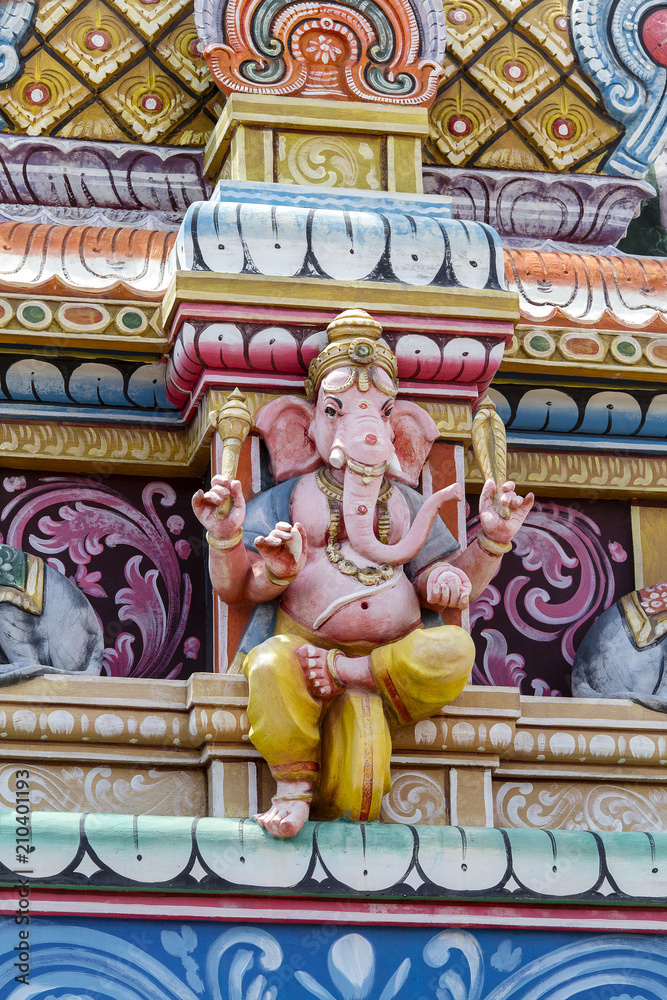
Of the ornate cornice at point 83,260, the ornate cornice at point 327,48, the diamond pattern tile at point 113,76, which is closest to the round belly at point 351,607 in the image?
the ornate cornice at point 83,260

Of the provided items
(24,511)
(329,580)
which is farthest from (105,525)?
(329,580)

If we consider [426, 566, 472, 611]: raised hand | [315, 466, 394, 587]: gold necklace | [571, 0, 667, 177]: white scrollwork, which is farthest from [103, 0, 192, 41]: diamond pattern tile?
[426, 566, 472, 611]: raised hand

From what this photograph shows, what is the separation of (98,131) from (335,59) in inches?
28.9

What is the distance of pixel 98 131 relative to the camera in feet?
16.6

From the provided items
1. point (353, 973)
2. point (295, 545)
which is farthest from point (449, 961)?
point (295, 545)

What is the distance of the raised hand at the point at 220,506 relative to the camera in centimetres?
382

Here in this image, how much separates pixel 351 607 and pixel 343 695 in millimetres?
207

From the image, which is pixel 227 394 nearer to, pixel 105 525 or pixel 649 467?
pixel 105 525

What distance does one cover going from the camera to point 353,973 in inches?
139

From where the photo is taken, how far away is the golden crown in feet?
13.4

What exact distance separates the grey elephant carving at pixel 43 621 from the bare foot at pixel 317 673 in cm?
62

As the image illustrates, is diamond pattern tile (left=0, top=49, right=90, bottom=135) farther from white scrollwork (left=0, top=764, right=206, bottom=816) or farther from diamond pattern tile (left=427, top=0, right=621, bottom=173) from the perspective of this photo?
white scrollwork (left=0, top=764, right=206, bottom=816)

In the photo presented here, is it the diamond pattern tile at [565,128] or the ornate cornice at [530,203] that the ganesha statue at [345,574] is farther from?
the diamond pattern tile at [565,128]

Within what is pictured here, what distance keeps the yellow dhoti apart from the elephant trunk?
0.21 metres
